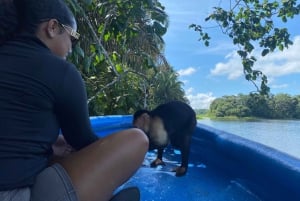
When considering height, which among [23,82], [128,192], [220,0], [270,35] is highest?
[220,0]

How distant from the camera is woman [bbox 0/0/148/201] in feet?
2.94

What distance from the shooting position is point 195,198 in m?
2.06

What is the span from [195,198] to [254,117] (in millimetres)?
1940

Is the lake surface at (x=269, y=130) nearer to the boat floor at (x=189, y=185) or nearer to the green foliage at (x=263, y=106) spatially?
the green foliage at (x=263, y=106)

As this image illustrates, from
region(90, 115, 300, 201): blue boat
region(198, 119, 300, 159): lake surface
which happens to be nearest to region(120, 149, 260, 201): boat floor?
region(90, 115, 300, 201): blue boat

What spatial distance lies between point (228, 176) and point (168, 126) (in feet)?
1.99

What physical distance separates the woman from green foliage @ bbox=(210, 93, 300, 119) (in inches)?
105

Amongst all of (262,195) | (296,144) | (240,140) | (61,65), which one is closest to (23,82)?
(61,65)

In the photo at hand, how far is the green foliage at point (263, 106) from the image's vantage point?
3535 millimetres

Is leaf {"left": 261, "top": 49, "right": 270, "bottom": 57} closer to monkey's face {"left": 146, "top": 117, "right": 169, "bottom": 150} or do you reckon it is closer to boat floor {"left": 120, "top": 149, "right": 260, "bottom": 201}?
boat floor {"left": 120, "top": 149, "right": 260, "bottom": 201}

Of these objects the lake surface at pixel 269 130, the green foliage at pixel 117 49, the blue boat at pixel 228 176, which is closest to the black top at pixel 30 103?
the blue boat at pixel 228 176

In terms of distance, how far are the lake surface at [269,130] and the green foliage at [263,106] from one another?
108 mm

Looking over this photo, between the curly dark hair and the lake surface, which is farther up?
the curly dark hair

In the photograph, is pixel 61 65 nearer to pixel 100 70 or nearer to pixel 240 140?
pixel 240 140
